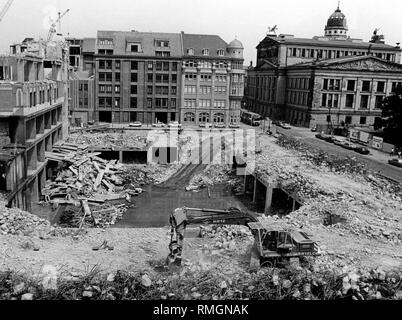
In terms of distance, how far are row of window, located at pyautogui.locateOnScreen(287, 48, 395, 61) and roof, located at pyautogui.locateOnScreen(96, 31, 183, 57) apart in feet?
124

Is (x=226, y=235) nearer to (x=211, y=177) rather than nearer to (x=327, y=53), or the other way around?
(x=211, y=177)

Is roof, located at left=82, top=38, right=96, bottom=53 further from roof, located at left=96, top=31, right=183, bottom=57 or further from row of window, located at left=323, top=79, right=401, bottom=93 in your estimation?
row of window, located at left=323, top=79, right=401, bottom=93

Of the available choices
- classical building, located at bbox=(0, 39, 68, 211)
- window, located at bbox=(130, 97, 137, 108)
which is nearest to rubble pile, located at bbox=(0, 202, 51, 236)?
classical building, located at bbox=(0, 39, 68, 211)

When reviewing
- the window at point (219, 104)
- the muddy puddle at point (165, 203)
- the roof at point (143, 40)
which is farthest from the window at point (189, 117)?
the muddy puddle at point (165, 203)

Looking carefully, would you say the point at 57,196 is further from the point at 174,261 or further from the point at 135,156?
the point at 174,261

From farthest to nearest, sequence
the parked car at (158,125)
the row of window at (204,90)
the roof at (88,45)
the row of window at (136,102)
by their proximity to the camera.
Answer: the row of window at (204,90) → the row of window at (136,102) → the roof at (88,45) → the parked car at (158,125)

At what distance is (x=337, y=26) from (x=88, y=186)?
93.1 metres

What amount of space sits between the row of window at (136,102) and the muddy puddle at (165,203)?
35319 mm

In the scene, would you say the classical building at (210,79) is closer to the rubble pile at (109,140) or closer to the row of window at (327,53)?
the rubble pile at (109,140)

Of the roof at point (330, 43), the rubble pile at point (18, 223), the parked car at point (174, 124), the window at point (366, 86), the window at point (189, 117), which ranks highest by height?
the roof at point (330, 43)

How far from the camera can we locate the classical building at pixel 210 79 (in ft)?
280

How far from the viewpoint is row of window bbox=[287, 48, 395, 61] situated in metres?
110
